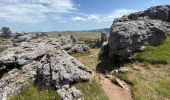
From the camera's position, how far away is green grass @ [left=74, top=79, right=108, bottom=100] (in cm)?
2227

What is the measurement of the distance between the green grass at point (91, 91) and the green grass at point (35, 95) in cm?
232

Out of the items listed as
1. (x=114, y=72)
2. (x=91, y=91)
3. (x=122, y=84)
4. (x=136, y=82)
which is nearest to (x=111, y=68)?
(x=114, y=72)

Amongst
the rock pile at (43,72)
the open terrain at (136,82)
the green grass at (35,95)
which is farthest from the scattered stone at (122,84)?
the green grass at (35,95)

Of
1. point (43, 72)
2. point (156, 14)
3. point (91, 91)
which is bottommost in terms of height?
point (91, 91)

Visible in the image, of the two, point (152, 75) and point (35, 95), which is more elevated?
point (35, 95)

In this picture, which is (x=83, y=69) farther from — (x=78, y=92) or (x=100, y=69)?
(x=100, y=69)

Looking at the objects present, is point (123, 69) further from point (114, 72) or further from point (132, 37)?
point (132, 37)

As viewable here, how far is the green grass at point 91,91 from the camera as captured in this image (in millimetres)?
22266

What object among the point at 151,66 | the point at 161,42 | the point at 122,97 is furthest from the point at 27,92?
the point at 161,42

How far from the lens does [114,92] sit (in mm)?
25250

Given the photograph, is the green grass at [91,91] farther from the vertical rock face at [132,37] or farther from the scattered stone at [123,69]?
the vertical rock face at [132,37]

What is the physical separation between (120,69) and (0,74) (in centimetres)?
1327

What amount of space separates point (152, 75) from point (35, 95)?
12965mm

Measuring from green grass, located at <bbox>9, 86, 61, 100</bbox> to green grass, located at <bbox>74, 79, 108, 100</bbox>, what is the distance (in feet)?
7.62
